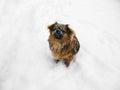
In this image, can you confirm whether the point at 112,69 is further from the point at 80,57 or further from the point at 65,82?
the point at 65,82

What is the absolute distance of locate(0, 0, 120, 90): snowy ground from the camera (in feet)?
9.29

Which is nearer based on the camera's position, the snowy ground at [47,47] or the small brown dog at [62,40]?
the small brown dog at [62,40]

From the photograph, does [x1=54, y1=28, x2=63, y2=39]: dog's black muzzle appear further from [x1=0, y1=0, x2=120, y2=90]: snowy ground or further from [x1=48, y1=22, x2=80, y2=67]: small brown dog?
[x1=0, y1=0, x2=120, y2=90]: snowy ground

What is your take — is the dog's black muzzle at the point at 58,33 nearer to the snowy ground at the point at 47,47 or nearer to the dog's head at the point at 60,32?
the dog's head at the point at 60,32

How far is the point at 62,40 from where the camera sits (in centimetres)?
253

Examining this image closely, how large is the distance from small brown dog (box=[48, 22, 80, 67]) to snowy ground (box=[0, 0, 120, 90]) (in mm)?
400

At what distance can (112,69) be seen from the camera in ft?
10.3

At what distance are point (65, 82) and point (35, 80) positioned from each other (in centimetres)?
43

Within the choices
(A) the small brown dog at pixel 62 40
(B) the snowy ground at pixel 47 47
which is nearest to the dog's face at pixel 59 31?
(A) the small brown dog at pixel 62 40

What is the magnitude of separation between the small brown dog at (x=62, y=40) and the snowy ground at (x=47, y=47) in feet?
1.31

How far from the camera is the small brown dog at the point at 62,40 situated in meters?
2.47

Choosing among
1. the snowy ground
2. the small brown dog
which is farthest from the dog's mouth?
the snowy ground

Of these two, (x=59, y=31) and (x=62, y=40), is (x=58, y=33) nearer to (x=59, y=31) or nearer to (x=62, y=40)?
(x=59, y=31)

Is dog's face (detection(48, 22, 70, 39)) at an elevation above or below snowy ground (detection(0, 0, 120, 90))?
above
